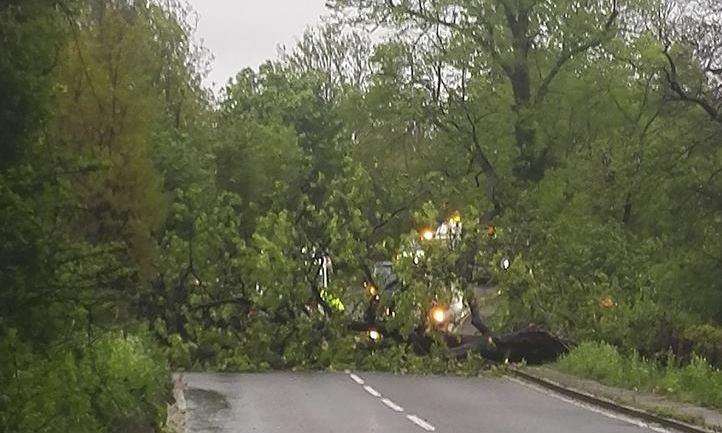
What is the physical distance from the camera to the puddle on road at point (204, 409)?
1688 cm

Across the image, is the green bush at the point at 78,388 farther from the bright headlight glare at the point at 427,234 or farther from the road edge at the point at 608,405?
the bright headlight glare at the point at 427,234

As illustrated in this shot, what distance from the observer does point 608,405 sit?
20.0 m

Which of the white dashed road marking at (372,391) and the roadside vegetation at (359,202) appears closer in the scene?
the roadside vegetation at (359,202)

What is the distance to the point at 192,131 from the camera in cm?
4344

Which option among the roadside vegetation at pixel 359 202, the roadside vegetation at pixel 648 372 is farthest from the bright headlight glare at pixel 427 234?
the roadside vegetation at pixel 648 372

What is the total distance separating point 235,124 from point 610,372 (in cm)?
2815

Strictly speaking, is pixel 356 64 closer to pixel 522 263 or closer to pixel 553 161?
pixel 553 161

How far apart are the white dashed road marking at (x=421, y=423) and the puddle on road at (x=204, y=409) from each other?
10.5ft

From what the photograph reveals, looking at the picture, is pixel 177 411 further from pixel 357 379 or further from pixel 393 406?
pixel 357 379

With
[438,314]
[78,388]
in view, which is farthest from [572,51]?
[78,388]

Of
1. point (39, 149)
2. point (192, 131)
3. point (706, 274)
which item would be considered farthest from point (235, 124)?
point (39, 149)

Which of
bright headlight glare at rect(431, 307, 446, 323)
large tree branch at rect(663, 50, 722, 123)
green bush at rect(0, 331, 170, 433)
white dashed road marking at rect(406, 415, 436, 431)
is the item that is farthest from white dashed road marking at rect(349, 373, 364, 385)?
large tree branch at rect(663, 50, 722, 123)

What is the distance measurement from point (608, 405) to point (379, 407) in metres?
4.31

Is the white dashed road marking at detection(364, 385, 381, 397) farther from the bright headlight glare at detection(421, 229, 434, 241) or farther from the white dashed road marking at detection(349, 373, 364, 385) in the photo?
the bright headlight glare at detection(421, 229, 434, 241)
